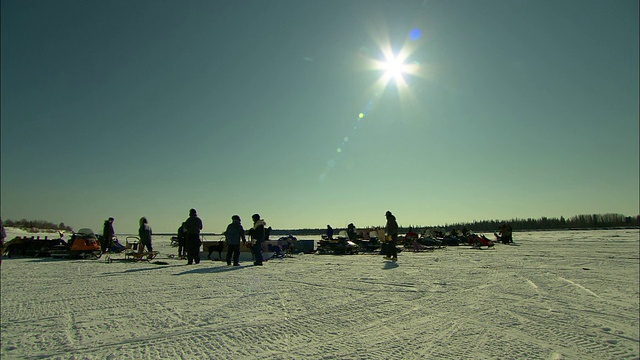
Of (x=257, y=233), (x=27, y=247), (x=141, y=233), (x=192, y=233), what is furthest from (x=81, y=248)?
(x=257, y=233)

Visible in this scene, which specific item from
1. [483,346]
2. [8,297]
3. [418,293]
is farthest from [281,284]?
[8,297]

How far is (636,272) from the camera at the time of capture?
835 cm

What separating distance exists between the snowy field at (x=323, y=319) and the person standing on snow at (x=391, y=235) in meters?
5.12

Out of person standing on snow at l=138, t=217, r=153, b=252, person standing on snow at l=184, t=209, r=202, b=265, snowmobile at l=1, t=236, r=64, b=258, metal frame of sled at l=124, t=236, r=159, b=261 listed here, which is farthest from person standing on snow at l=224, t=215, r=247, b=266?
snowmobile at l=1, t=236, r=64, b=258

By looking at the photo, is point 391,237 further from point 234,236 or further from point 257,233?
point 234,236

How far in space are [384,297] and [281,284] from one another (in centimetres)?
228

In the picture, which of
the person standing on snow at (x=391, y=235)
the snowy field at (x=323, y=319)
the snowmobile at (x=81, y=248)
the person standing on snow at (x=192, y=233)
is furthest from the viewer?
the snowmobile at (x=81, y=248)

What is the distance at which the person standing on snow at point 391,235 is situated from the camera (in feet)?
40.4

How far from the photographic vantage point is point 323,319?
422 centimetres

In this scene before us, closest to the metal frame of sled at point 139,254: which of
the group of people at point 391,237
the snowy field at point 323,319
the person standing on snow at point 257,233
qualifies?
the person standing on snow at point 257,233

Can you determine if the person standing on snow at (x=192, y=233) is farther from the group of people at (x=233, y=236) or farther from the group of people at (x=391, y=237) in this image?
the group of people at (x=391, y=237)

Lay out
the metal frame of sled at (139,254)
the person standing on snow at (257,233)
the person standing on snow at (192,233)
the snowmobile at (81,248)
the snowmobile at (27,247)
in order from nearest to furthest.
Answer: the person standing on snow at (257,233), the person standing on snow at (192,233), the metal frame of sled at (139,254), the snowmobile at (81,248), the snowmobile at (27,247)

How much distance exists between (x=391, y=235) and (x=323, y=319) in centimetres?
888

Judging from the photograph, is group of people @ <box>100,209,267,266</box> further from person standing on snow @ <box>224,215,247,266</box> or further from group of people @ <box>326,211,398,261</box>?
group of people @ <box>326,211,398,261</box>
